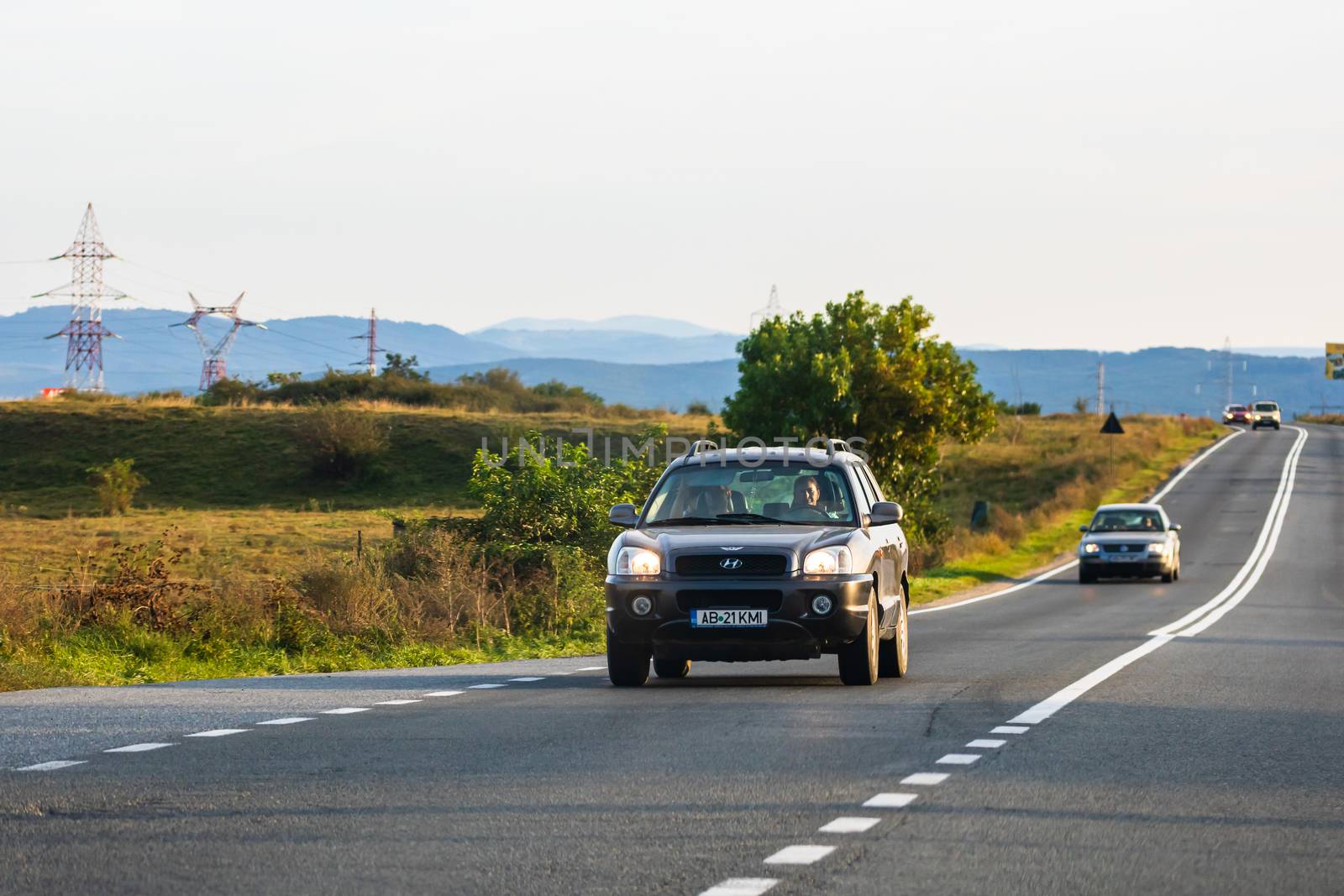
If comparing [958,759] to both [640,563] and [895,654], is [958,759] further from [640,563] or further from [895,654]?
[895,654]

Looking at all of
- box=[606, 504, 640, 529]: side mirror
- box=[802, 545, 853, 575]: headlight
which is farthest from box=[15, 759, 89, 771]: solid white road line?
box=[802, 545, 853, 575]: headlight

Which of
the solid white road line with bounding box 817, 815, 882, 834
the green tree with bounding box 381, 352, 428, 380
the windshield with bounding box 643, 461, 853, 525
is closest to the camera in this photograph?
the solid white road line with bounding box 817, 815, 882, 834

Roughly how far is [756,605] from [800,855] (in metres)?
6.44

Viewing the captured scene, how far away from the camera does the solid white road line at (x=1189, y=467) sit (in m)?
69.7

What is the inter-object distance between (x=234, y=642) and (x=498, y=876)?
1300 cm

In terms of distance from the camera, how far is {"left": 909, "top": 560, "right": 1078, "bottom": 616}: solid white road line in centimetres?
3067

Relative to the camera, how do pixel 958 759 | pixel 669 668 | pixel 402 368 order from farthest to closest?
1. pixel 402 368
2. pixel 669 668
3. pixel 958 759

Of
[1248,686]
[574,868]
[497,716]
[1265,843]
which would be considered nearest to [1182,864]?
[1265,843]

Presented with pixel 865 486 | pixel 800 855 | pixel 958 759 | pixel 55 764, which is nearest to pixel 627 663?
pixel 865 486

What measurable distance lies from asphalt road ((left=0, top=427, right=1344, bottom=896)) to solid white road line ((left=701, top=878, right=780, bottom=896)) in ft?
0.06

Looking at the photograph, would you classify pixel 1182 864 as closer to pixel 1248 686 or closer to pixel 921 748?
pixel 921 748

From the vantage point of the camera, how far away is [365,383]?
112 m

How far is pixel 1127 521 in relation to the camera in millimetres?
41531

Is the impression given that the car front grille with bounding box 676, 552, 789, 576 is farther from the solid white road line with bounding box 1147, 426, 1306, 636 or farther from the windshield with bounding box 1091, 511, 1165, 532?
the windshield with bounding box 1091, 511, 1165, 532
